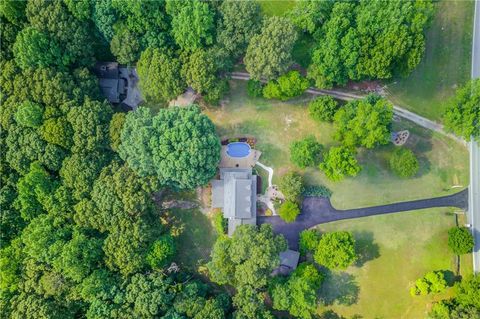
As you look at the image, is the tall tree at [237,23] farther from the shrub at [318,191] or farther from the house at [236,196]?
the shrub at [318,191]

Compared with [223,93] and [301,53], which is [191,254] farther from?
[301,53]

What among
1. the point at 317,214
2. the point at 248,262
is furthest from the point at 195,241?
the point at 317,214

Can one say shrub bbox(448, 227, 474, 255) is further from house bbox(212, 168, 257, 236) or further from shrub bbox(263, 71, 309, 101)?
shrub bbox(263, 71, 309, 101)

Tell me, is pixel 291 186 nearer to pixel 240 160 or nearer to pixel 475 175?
pixel 240 160

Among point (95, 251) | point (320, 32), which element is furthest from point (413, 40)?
point (95, 251)

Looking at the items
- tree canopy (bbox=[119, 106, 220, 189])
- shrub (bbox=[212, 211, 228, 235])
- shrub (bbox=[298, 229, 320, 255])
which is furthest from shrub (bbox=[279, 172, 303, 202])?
tree canopy (bbox=[119, 106, 220, 189])

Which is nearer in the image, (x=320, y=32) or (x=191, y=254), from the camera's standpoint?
(x=320, y=32)

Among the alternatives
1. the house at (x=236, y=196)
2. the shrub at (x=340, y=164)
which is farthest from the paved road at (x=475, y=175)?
the house at (x=236, y=196)
